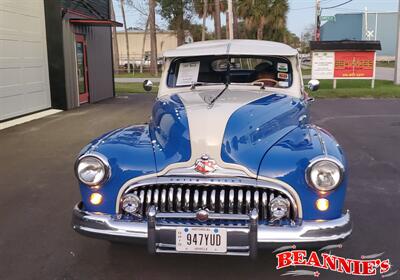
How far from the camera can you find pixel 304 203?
3154mm

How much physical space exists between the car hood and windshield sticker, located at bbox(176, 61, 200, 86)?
68 centimetres

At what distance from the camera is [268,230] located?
9.82 ft

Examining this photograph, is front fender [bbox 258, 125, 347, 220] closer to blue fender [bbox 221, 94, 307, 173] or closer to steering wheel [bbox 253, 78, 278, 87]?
blue fender [bbox 221, 94, 307, 173]

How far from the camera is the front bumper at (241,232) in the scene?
9.72 ft

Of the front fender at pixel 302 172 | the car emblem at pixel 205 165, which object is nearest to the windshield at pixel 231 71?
the front fender at pixel 302 172

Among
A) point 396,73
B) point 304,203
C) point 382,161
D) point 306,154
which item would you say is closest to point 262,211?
point 304,203

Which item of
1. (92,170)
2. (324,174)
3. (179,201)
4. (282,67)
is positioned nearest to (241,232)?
(179,201)

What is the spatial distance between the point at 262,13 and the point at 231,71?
34.6m

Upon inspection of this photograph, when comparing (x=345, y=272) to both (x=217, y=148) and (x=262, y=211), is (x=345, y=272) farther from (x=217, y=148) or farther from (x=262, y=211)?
(x=217, y=148)

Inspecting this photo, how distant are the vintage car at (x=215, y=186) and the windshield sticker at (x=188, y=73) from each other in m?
1.26

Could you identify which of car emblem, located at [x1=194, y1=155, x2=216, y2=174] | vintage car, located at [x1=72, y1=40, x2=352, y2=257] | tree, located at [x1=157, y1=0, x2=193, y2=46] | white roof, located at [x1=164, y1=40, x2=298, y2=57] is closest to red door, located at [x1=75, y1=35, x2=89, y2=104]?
white roof, located at [x1=164, y1=40, x2=298, y2=57]

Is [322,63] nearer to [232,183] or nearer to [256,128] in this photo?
[256,128]

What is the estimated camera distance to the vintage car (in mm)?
3012

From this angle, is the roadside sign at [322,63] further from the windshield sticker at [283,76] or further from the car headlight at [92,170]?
the car headlight at [92,170]
